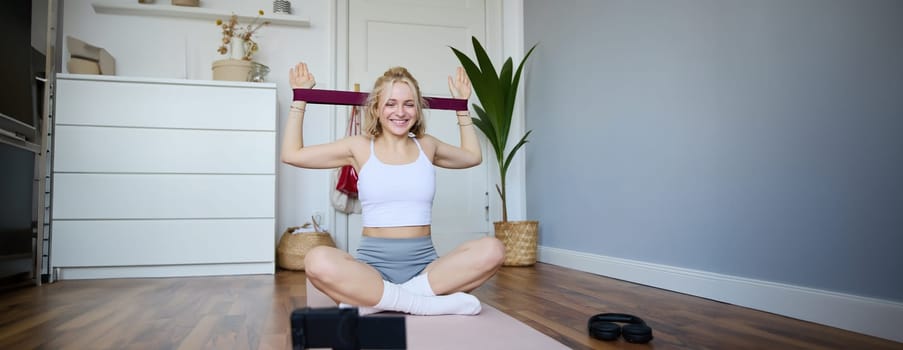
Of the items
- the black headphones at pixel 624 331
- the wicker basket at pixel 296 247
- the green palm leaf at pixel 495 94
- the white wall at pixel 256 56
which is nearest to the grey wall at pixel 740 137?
the green palm leaf at pixel 495 94

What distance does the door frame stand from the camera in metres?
3.80

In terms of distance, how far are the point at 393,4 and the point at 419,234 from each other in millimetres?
2667

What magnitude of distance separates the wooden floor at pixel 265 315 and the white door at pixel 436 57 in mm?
1322

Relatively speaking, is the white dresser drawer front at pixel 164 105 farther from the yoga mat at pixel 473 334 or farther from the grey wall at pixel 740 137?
the yoga mat at pixel 473 334

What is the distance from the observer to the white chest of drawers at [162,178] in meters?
2.93

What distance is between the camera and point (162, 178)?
3.05 m

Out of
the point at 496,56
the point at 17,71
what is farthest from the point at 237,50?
the point at 496,56

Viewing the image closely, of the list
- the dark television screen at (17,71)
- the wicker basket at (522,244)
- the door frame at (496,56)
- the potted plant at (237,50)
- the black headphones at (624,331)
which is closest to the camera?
the black headphones at (624,331)

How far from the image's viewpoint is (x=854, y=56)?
65.9 inches

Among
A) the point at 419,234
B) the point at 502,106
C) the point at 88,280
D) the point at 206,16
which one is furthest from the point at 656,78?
the point at 88,280

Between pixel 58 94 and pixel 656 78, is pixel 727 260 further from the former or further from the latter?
pixel 58 94

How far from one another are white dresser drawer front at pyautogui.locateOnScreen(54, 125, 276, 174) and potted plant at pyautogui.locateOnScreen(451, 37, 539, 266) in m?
1.31

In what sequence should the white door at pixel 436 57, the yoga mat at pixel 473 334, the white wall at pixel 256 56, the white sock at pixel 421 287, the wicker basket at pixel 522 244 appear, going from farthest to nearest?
the white door at pixel 436 57 → the white wall at pixel 256 56 → the wicker basket at pixel 522 244 → the white sock at pixel 421 287 → the yoga mat at pixel 473 334

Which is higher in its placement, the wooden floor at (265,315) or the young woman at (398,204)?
the young woman at (398,204)
